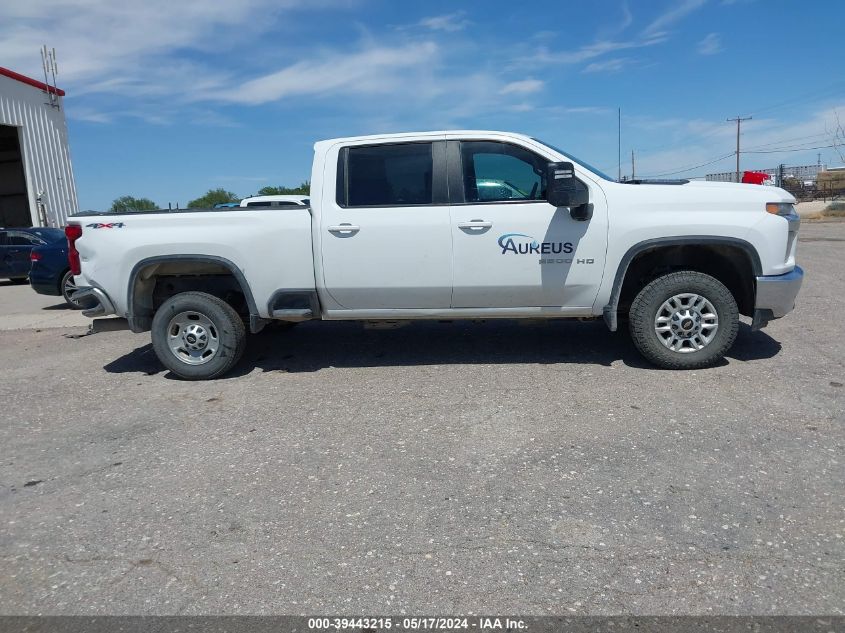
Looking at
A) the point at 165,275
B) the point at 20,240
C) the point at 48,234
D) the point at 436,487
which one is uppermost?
the point at 48,234

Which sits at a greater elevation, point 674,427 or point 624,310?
point 624,310

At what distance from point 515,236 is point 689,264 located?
1.64 metres

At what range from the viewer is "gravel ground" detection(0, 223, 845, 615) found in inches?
111

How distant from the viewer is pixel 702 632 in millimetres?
2490

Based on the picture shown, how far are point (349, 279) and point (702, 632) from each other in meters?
3.93

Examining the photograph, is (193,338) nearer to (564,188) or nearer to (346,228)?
(346,228)

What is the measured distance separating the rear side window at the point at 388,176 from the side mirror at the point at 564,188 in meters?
1.03

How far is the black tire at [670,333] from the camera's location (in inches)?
215

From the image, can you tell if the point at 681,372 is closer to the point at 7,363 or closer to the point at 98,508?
the point at 98,508

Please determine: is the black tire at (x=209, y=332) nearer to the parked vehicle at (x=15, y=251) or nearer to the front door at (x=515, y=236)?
the front door at (x=515, y=236)

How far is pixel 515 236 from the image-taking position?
5477 mm

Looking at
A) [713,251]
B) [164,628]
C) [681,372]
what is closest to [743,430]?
[681,372]

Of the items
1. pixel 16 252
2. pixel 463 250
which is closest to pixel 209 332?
pixel 463 250

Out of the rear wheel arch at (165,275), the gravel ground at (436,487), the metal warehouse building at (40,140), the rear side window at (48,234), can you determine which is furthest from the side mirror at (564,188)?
the metal warehouse building at (40,140)
